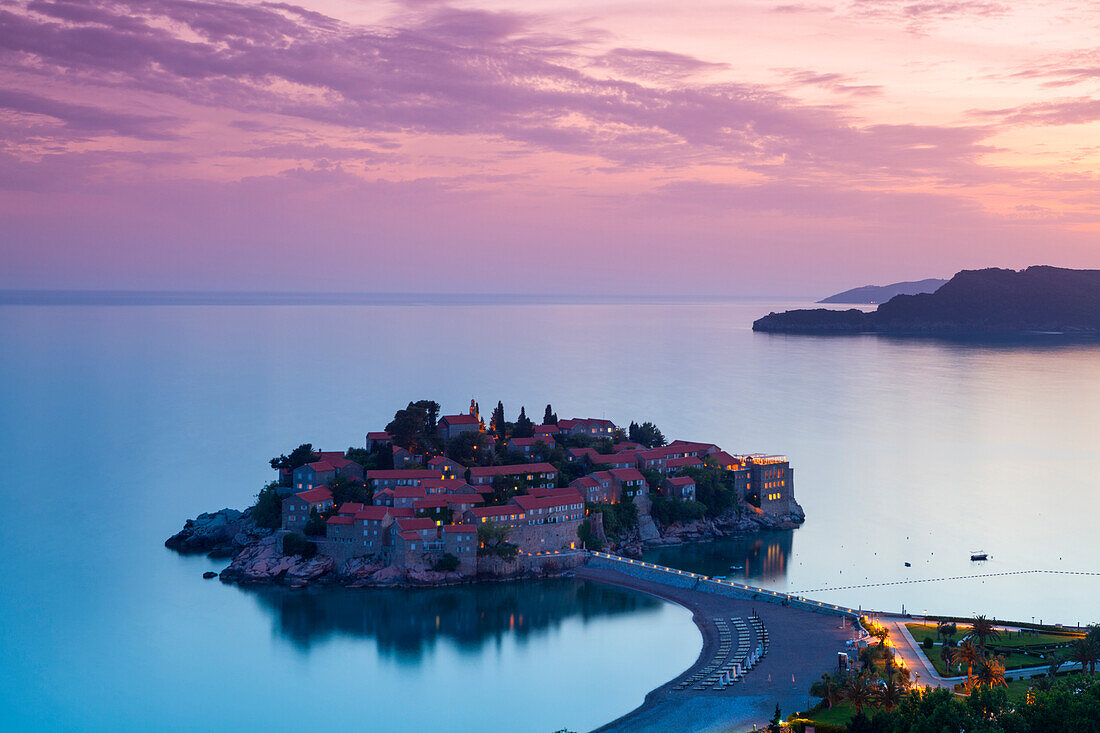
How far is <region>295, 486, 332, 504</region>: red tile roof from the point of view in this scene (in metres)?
63.2

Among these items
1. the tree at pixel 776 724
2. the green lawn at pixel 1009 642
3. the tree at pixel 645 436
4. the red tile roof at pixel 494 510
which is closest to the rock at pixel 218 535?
the red tile roof at pixel 494 510

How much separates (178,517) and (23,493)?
17.1 metres

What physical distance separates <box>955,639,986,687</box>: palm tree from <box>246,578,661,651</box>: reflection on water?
18901mm

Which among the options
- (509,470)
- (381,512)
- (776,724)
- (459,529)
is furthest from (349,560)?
(776,724)

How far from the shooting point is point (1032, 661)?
44.8m

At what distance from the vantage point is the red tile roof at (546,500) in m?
63.5

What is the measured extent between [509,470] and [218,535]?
20919 mm

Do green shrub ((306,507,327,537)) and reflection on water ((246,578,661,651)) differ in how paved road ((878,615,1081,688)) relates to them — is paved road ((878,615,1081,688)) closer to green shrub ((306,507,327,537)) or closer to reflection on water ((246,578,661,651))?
reflection on water ((246,578,661,651))

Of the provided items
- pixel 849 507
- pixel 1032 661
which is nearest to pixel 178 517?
pixel 849 507

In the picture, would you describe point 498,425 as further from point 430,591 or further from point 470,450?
point 430,591

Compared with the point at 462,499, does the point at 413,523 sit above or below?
below

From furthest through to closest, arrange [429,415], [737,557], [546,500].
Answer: [429,415] < [737,557] < [546,500]

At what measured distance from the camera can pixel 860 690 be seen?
38.6m

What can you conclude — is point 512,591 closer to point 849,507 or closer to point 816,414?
point 849,507
